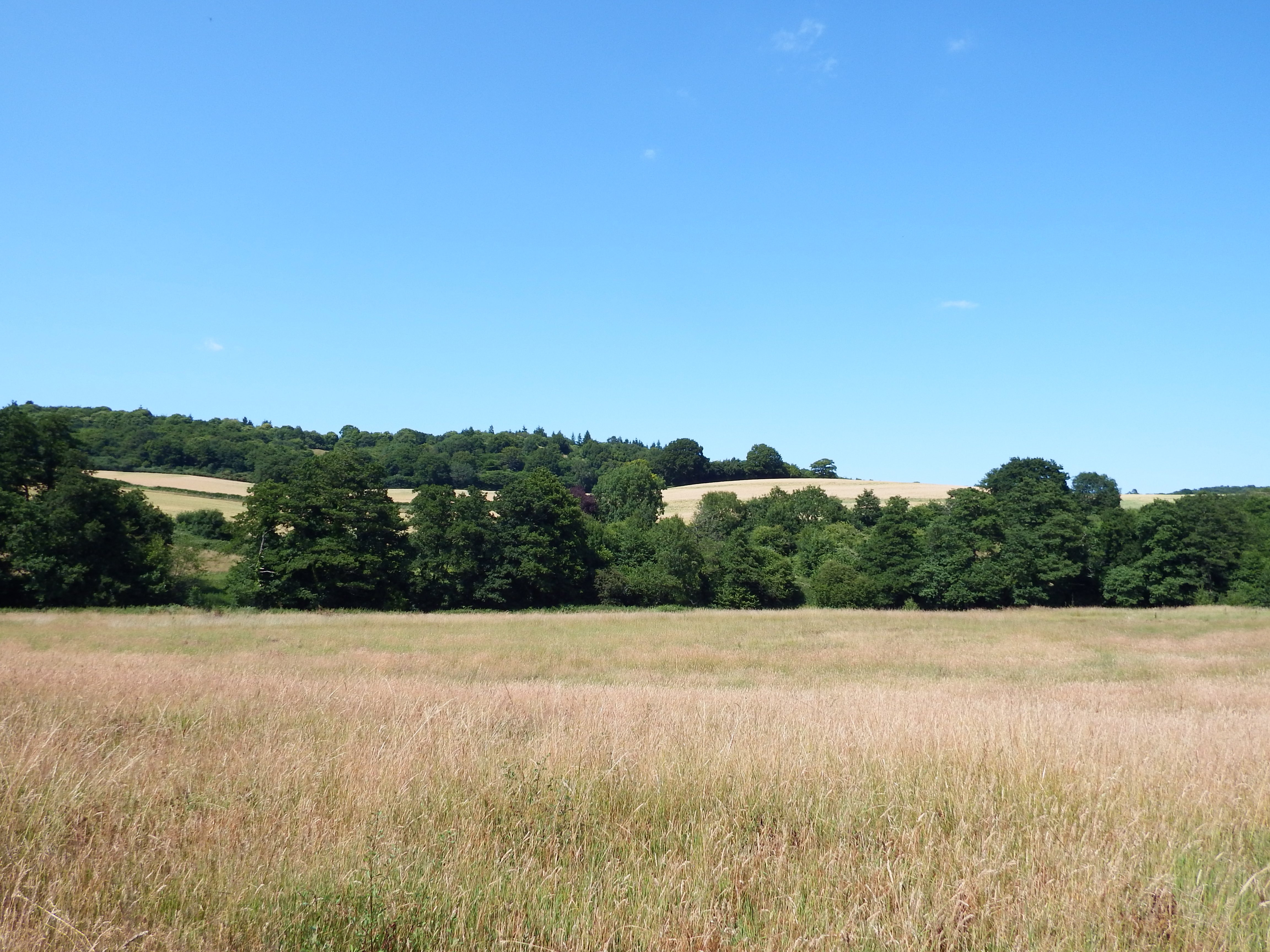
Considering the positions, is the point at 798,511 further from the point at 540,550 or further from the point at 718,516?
the point at 540,550

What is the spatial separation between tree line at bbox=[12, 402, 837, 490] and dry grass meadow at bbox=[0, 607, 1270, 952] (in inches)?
2067

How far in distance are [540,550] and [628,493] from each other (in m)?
43.4

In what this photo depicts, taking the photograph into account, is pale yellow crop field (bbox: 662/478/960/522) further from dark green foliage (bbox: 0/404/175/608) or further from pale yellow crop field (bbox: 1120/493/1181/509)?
dark green foliage (bbox: 0/404/175/608)

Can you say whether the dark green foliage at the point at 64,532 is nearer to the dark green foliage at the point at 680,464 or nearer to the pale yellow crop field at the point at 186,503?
the pale yellow crop field at the point at 186,503

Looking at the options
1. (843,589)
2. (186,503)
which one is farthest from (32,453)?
(843,589)

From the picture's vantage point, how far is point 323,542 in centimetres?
5188

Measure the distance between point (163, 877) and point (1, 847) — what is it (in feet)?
3.32

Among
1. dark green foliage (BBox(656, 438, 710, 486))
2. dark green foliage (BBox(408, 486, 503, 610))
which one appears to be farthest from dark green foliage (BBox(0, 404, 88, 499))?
dark green foliage (BBox(656, 438, 710, 486))

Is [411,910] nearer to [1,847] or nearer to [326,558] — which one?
[1,847]

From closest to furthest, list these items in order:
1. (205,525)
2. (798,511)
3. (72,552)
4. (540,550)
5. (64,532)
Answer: (64,532) → (72,552) → (540,550) → (205,525) → (798,511)

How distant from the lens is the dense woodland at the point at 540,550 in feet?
156

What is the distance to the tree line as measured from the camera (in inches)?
3816

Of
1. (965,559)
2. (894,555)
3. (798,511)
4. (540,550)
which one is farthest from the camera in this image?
(798,511)

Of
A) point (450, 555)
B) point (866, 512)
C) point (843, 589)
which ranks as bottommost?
point (843, 589)
